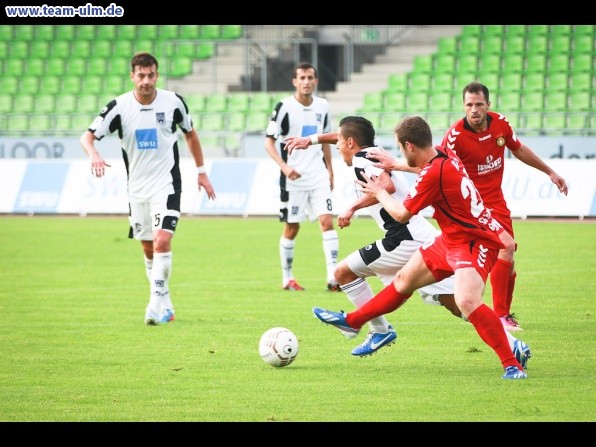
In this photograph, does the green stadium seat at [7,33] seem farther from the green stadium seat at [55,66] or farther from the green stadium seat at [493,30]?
the green stadium seat at [493,30]

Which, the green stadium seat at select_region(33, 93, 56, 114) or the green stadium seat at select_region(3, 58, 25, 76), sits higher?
the green stadium seat at select_region(3, 58, 25, 76)

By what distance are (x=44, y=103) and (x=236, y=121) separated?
248 inches

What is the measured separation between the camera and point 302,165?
13320 millimetres

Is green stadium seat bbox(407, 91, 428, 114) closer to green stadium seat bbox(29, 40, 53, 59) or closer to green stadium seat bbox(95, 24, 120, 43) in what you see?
green stadium seat bbox(95, 24, 120, 43)

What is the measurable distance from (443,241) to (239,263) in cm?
806

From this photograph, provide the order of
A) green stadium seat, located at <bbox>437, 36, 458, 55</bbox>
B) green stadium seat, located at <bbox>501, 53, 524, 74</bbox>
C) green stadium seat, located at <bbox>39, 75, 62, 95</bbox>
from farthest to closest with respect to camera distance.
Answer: green stadium seat, located at <bbox>39, 75, 62, 95</bbox>, green stadium seat, located at <bbox>437, 36, 458, 55</bbox>, green stadium seat, located at <bbox>501, 53, 524, 74</bbox>

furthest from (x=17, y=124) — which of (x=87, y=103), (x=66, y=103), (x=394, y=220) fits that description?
(x=394, y=220)

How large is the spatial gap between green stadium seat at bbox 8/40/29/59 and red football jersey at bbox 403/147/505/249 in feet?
94.3

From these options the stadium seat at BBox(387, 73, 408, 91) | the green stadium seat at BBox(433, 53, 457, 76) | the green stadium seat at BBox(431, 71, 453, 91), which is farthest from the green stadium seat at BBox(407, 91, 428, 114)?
the green stadium seat at BBox(433, 53, 457, 76)

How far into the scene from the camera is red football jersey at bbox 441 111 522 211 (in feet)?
31.4

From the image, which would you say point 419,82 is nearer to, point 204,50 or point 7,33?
point 204,50

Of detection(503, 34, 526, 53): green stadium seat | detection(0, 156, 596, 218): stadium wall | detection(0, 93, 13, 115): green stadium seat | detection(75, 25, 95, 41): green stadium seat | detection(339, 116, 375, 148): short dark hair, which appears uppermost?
detection(75, 25, 95, 41): green stadium seat

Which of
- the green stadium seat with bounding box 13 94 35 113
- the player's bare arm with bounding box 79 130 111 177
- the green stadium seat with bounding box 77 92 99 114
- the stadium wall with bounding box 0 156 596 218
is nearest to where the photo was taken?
the player's bare arm with bounding box 79 130 111 177

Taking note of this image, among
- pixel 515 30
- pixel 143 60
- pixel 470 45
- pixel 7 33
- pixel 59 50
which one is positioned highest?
pixel 515 30
